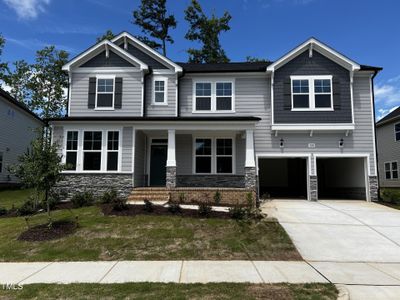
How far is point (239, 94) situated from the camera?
17.5 metres

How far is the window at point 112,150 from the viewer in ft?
50.9

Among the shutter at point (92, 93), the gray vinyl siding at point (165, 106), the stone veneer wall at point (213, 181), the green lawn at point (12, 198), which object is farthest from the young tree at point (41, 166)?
the stone veneer wall at point (213, 181)

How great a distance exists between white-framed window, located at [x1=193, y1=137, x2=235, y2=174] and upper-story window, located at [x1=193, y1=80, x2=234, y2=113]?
1.62 meters

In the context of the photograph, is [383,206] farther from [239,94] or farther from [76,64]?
[76,64]

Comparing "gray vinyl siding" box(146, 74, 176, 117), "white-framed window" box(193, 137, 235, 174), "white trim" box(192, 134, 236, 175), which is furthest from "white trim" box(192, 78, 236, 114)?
"white-framed window" box(193, 137, 235, 174)

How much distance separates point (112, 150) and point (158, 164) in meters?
2.95

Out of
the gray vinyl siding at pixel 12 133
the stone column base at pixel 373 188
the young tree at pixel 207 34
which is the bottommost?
the stone column base at pixel 373 188

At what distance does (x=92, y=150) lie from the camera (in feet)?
51.1

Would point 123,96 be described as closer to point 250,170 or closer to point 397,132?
point 250,170

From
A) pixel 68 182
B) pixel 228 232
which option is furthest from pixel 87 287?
pixel 68 182

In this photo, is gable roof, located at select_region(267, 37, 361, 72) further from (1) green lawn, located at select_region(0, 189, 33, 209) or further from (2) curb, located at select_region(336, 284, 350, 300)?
(1) green lawn, located at select_region(0, 189, 33, 209)

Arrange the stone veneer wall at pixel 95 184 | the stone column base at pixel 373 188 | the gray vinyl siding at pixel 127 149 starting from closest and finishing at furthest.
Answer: the stone veneer wall at pixel 95 184 < the gray vinyl siding at pixel 127 149 < the stone column base at pixel 373 188

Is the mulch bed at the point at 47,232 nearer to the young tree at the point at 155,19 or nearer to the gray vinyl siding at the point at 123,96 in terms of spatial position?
the gray vinyl siding at the point at 123,96

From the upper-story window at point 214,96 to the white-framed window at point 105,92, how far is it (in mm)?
4407
